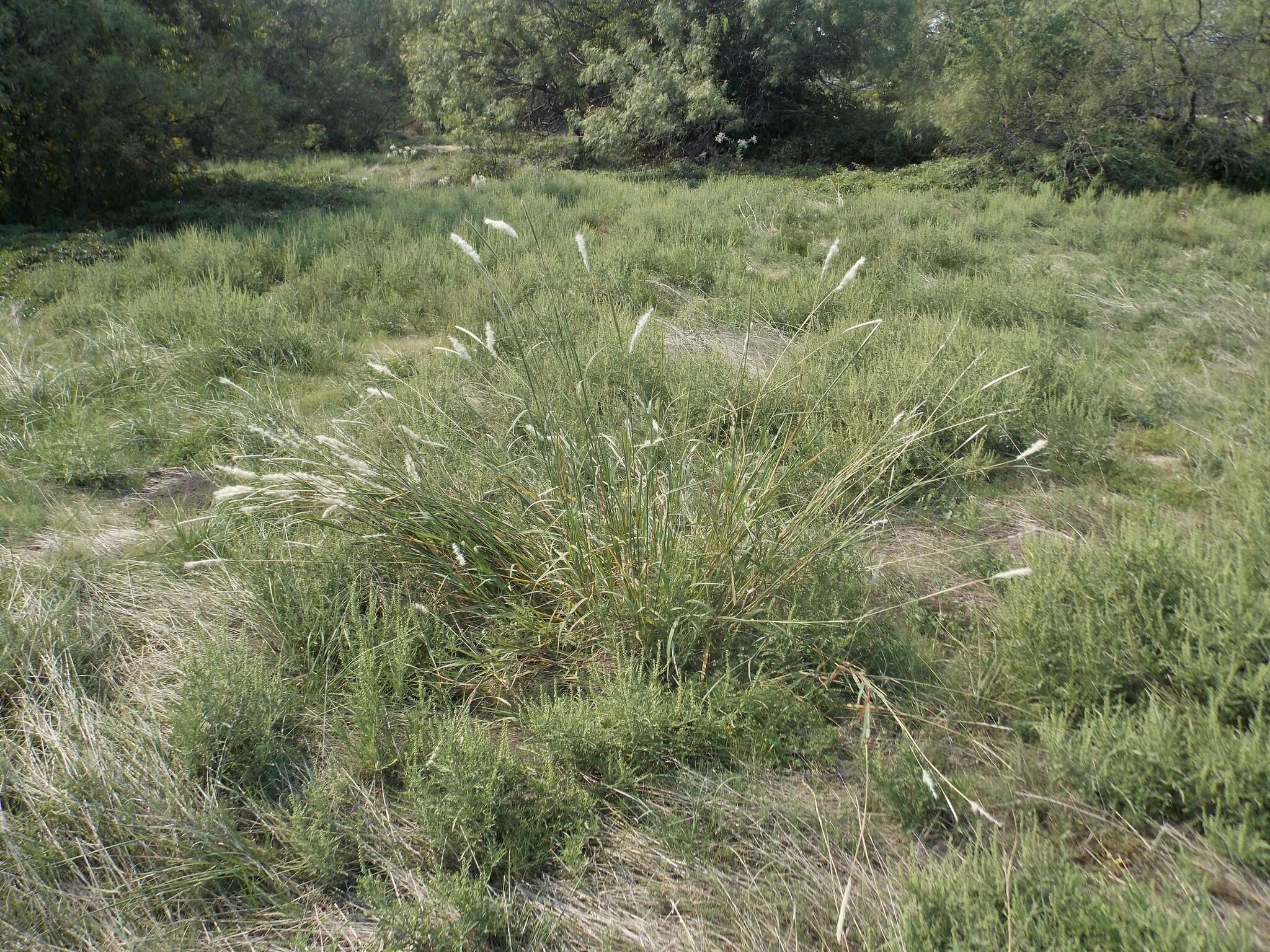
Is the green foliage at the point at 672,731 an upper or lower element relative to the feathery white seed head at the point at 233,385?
lower

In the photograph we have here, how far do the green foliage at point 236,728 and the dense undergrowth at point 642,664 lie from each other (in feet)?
0.04

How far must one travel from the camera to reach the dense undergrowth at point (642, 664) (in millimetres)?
1947

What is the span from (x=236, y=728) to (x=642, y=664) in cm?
115

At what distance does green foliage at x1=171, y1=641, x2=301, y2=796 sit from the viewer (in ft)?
7.41

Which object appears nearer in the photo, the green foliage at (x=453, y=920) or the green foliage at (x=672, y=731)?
the green foliage at (x=453, y=920)

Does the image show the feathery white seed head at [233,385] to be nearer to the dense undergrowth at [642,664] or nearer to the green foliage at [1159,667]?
the dense undergrowth at [642,664]

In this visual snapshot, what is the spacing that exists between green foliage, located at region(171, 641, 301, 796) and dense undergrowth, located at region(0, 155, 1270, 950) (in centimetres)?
1

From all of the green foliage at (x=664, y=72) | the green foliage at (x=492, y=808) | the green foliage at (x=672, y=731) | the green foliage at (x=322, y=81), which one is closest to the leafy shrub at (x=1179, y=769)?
the green foliage at (x=672, y=731)

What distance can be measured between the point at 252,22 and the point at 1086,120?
40.1ft

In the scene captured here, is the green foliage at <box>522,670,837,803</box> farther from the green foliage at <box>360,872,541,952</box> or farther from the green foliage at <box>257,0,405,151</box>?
the green foliage at <box>257,0,405,151</box>

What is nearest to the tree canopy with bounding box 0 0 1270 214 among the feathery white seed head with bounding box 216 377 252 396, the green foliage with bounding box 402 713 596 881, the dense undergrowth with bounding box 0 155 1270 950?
the dense undergrowth with bounding box 0 155 1270 950

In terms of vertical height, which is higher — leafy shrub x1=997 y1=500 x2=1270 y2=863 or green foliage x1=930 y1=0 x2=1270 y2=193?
green foliage x1=930 y1=0 x2=1270 y2=193

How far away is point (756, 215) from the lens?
8688mm

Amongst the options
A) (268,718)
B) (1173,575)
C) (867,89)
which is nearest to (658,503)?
(268,718)
